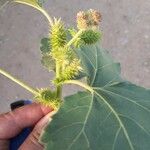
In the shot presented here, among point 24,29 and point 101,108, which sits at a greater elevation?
point 24,29

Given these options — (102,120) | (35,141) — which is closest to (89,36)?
(102,120)

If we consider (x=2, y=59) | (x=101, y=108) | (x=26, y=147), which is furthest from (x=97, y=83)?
(x=2, y=59)

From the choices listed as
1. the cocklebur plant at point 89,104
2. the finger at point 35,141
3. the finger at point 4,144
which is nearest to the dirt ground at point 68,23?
the finger at point 4,144

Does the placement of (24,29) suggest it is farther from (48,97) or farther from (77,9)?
(48,97)

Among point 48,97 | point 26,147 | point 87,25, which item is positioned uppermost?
point 87,25

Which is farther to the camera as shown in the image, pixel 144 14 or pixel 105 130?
pixel 144 14

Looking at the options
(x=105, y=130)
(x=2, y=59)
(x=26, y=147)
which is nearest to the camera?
(x=105, y=130)

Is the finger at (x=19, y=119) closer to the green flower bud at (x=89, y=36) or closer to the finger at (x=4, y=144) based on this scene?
the finger at (x=4, y=144)
